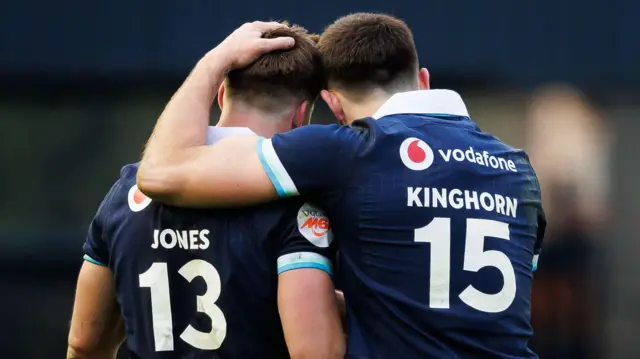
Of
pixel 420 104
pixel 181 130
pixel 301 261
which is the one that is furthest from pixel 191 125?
pixel 420 104

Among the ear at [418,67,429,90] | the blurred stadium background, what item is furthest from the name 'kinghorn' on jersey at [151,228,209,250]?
the blurred stadium background

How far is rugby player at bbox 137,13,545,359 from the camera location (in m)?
2.07

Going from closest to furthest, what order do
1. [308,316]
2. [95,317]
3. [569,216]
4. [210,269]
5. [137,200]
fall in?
1. [308,316]
2. [210,269]
3. [137,200]
4. [95,317]
5. [569,216]

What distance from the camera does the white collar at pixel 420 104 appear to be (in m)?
2.24

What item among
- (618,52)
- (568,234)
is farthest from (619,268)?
(618,52)

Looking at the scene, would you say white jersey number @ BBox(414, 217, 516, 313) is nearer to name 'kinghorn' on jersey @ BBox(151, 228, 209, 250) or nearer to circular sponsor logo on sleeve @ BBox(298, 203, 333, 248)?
circular sponsor logo on sleeve @ BBox(298, 203, 333, 248)

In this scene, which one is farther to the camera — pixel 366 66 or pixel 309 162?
pixel 366 66

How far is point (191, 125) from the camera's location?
2.18 metres

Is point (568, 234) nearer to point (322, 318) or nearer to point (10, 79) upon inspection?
point (10, 79)

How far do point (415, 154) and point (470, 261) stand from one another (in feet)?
0.81

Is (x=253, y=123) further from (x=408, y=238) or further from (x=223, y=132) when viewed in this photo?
(x=408, y=238)

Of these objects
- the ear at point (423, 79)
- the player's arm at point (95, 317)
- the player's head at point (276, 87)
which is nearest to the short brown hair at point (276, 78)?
the player's head at point (276, 87)

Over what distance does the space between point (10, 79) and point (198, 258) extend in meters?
3.94

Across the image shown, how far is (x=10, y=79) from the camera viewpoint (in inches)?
227
